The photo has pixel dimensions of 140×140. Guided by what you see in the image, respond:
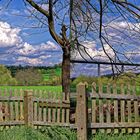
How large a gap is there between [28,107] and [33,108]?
160mm

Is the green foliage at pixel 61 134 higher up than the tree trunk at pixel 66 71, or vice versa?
the tree trunk at pixel 66 71

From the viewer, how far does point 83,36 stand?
460 inches

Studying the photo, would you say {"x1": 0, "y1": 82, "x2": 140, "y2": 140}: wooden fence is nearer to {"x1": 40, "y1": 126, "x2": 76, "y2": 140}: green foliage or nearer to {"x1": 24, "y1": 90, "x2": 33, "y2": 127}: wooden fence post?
{"x1": 40, "y1": 126, "x2": 76, "y2": 140}: green foliage

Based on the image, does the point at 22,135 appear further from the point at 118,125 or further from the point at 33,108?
the point at 33,108

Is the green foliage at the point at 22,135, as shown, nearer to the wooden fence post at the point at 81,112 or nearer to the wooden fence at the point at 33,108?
the wooden fence post at the point at 81,112

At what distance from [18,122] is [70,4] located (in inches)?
155

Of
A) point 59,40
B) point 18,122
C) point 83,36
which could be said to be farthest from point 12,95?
point 83,36

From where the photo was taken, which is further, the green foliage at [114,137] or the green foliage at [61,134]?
the green foliage at [61,134]

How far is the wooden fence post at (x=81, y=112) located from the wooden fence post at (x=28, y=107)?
353 centimetres

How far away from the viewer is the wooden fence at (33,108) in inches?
465

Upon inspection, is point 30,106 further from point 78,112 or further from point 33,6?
point 78,112

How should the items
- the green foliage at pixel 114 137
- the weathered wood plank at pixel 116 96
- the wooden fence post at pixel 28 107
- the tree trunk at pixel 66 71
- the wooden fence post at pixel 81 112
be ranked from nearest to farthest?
the green foliage at pixel 114 137 → the wooden fence post at pixel 81 112 → the weathered wood plank at pixel 116 96 → the wooden fence post at pixel 28 107 → the tree trunk at pixel 66 71

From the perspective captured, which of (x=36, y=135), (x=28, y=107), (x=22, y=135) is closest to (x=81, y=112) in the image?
(x=36, y=135)

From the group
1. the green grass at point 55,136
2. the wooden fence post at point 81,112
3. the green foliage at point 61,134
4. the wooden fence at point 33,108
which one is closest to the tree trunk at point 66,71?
the wooden fence at point 33,108
